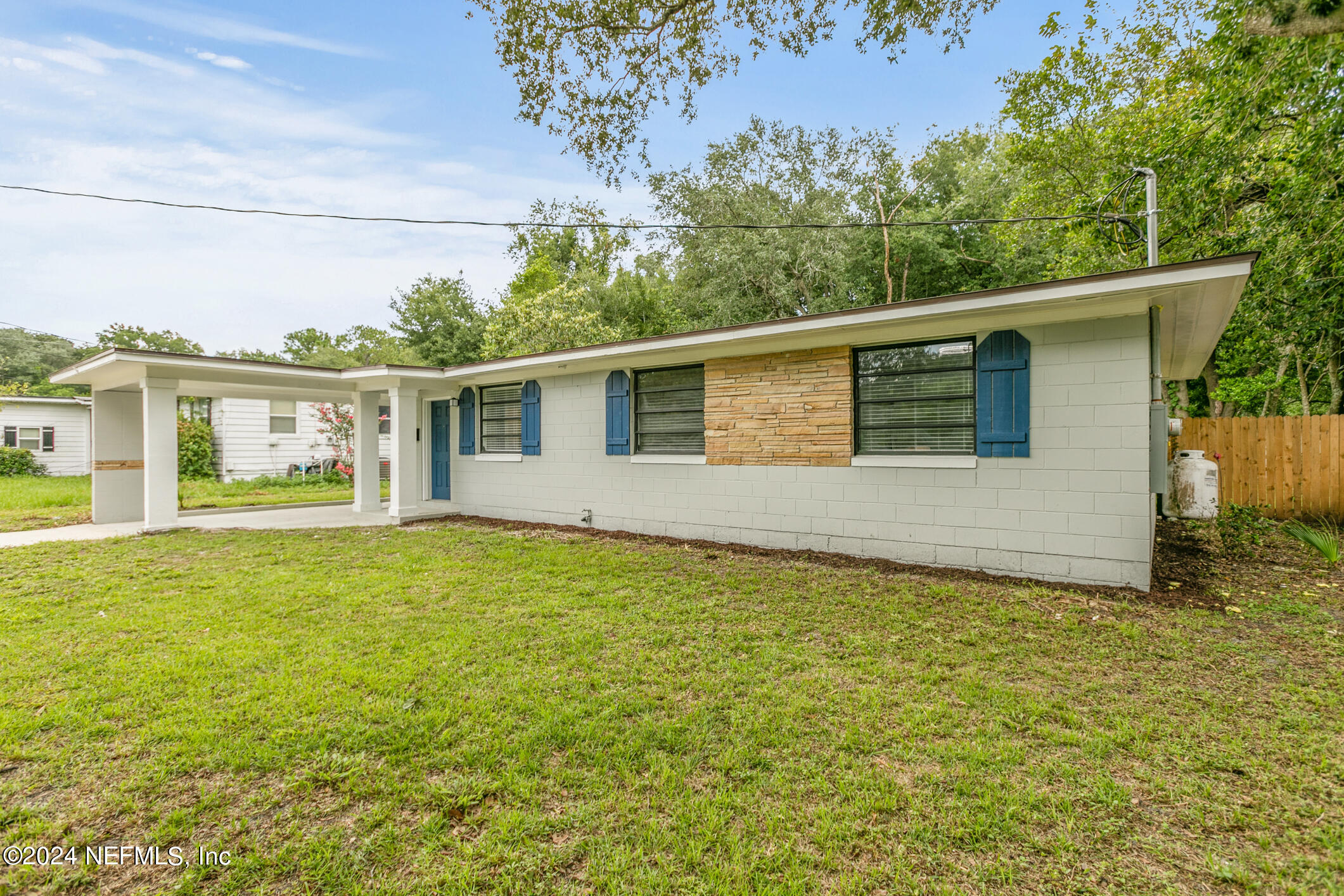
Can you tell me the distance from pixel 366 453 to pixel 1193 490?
11714 mm

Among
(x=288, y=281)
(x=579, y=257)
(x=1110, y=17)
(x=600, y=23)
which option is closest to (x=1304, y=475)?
(x=1110, y=17)

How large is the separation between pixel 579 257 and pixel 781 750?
78.1 feet

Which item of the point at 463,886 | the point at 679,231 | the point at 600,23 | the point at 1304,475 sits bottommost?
the point at 463,886

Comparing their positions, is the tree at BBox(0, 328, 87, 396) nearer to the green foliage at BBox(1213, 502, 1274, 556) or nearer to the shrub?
the shrub

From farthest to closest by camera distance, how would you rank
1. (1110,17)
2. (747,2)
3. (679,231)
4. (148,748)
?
(679,231), (1110,17), (747,2), (148,748)

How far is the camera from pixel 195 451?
1636 centimetres

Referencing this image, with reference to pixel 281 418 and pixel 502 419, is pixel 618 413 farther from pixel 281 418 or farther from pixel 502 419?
pixel 281 418

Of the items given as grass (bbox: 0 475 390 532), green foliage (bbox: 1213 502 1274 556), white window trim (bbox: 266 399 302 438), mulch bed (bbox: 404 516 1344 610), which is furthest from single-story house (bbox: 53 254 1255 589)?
white window trim (bbox: 266 399 302 438)

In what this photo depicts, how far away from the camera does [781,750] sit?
245 centimetres

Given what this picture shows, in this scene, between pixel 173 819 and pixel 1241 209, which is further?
pixel 1241 209

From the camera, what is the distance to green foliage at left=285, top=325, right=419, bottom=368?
Result: 2597 centimetres

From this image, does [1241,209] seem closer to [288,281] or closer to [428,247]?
[428,247]

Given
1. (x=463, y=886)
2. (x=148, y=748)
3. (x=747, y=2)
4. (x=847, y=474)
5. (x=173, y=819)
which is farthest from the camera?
(x=747, y=2)

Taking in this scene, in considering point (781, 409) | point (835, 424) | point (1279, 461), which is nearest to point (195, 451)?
point (781, 409)
